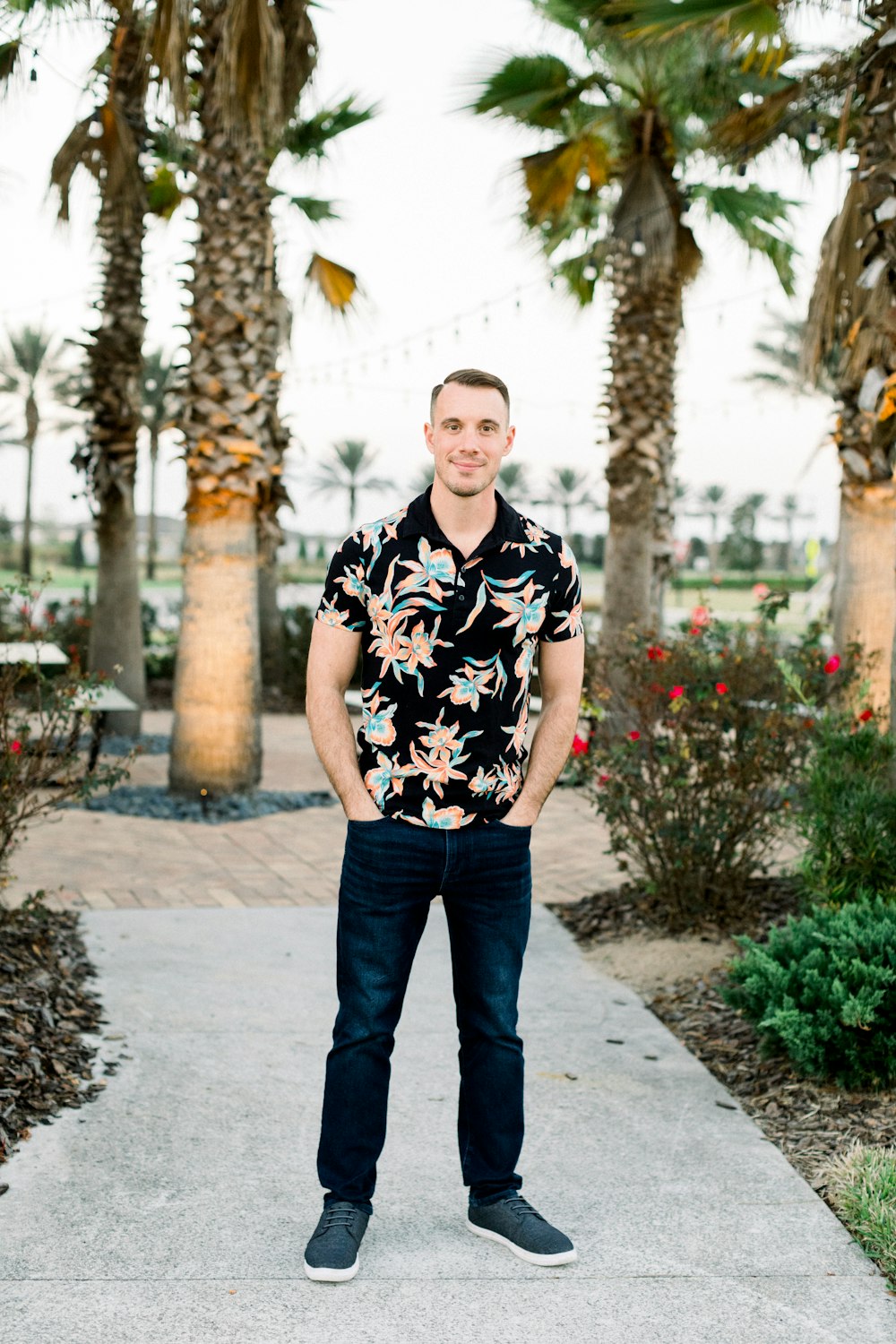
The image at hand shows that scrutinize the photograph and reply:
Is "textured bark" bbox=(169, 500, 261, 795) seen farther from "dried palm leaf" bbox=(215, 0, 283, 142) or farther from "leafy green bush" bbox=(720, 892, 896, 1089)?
"leafy green bush" bbox=(720, 892, 896, 1089)

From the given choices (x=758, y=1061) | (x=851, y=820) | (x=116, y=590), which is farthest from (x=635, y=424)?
(x=758, y=1061)

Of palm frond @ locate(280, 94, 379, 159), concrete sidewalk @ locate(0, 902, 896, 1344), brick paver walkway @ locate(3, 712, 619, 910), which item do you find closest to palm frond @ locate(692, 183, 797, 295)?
palm frond @ locate(280, 94, 379, 159)

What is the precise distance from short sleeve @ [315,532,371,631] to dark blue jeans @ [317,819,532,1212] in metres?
0.45

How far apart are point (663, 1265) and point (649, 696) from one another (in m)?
3.14

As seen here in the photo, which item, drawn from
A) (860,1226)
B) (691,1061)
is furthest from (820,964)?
(860,1226)

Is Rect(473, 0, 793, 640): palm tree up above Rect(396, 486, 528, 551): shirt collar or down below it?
above

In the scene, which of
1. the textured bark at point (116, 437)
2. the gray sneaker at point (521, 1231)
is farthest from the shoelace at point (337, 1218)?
the textured bark at point (116, 437)

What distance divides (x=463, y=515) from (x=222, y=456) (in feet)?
22.0

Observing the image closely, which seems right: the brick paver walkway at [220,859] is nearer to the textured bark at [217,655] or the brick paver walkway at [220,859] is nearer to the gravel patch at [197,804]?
the gravel patch at [197,804]

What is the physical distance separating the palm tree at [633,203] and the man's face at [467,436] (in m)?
8.36

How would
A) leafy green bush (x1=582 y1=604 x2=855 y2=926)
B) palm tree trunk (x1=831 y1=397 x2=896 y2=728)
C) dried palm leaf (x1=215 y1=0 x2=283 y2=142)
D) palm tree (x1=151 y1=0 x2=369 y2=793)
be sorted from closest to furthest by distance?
leafy green bush (x1=582 y1=604 x2=855 y2=926), dried palm leaf (x1=215 y1=0 x2=283 y2=142), palm tree (x1=151 y1=0 x2=369 y2=793), palm tree trunk (x1=831 y1=397 x2=896 y2=728)

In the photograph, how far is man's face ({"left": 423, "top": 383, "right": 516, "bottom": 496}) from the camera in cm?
287

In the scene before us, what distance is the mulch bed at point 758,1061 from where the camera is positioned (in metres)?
3.70

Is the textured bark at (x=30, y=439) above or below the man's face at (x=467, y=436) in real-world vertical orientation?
above
